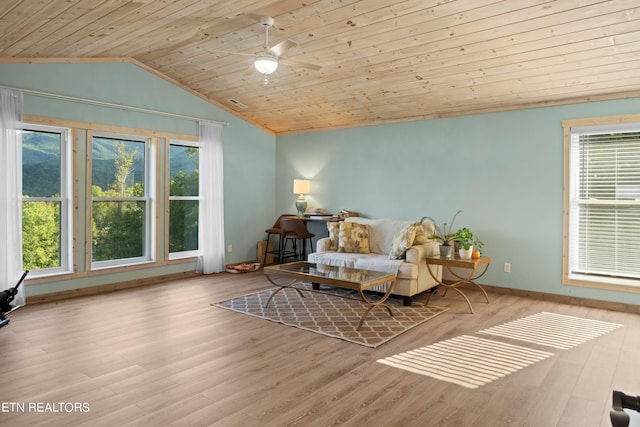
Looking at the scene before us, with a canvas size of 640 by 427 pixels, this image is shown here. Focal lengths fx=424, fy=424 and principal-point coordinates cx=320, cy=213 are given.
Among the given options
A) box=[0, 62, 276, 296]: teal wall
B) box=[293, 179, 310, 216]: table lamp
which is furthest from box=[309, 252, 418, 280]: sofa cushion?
box=[0, 62, 276, 296]: teal wall

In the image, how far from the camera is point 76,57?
5.11 meters

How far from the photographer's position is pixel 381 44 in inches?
171

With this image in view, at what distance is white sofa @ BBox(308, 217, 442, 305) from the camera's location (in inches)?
189

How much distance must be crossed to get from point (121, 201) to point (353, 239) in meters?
3.21

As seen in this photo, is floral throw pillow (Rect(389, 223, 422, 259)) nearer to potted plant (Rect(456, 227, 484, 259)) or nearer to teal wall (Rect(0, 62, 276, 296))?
potted plant (Rect(456, 227, 484, 259))

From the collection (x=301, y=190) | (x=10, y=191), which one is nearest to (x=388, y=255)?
(x=301, y=190)

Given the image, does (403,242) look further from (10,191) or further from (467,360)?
(10,191)

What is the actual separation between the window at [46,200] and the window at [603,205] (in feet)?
19.8

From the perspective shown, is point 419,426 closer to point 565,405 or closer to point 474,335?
point 565,405

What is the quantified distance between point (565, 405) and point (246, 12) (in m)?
3.98

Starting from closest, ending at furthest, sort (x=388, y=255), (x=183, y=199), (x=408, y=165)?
(x=388, y=255)
(x=408, y=165)
(x=183, y=199)

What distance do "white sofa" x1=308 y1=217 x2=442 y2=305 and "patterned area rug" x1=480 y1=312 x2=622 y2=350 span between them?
103cm

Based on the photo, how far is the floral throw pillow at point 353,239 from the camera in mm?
5703

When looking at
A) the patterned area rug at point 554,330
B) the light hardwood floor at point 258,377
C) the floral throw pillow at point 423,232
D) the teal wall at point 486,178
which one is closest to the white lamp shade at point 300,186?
the teal wall at point 486,178
